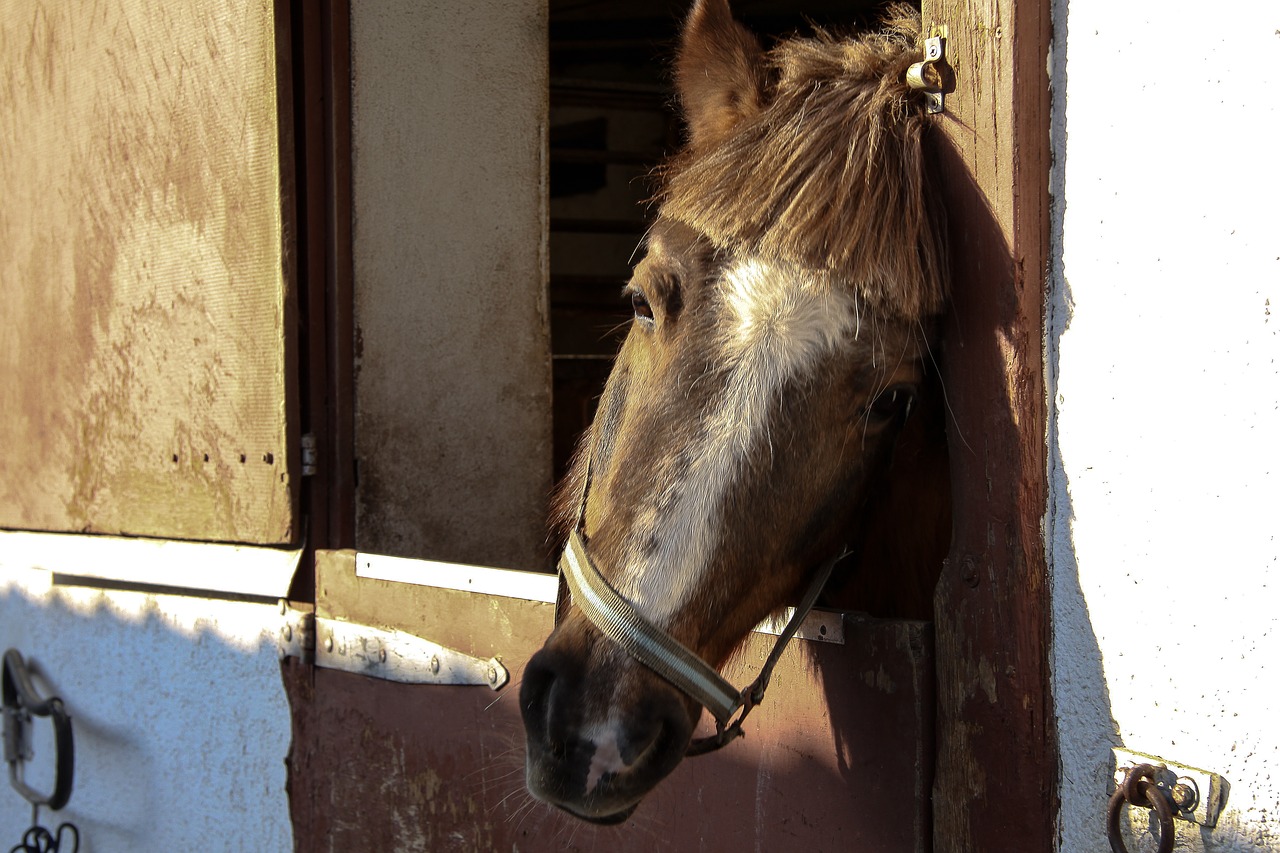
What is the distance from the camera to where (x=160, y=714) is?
2.73 metres

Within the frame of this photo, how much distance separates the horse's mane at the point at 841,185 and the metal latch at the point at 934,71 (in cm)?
3

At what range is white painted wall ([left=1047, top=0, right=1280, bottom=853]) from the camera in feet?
3.44

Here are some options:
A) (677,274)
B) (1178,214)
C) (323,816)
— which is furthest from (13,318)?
(1178,214)

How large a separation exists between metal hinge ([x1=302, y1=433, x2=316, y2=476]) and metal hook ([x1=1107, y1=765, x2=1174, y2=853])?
68.8 inches

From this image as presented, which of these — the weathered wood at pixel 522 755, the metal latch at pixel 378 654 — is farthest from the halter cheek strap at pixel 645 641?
the metal latch at pixel 378 654

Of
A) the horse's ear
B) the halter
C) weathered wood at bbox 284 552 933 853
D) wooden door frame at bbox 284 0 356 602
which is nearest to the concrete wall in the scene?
wooden door frame at bbox 284 0 356 602

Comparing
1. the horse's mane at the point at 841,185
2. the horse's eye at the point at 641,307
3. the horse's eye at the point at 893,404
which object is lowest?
the horse's eye at the point at 893,404

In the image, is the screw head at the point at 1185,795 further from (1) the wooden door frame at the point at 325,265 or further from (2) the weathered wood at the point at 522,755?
(1) the wooden door frame at the point at 325,265

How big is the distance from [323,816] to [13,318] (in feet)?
6.05

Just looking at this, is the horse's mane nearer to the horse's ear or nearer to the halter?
the horse's ear

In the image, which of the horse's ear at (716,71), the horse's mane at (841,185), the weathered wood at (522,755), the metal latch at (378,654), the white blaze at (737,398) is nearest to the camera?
the white blaze at (737,398)

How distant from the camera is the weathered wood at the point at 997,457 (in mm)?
1238

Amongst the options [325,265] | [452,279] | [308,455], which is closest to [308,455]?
[308,455]

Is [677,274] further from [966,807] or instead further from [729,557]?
[966,807]
